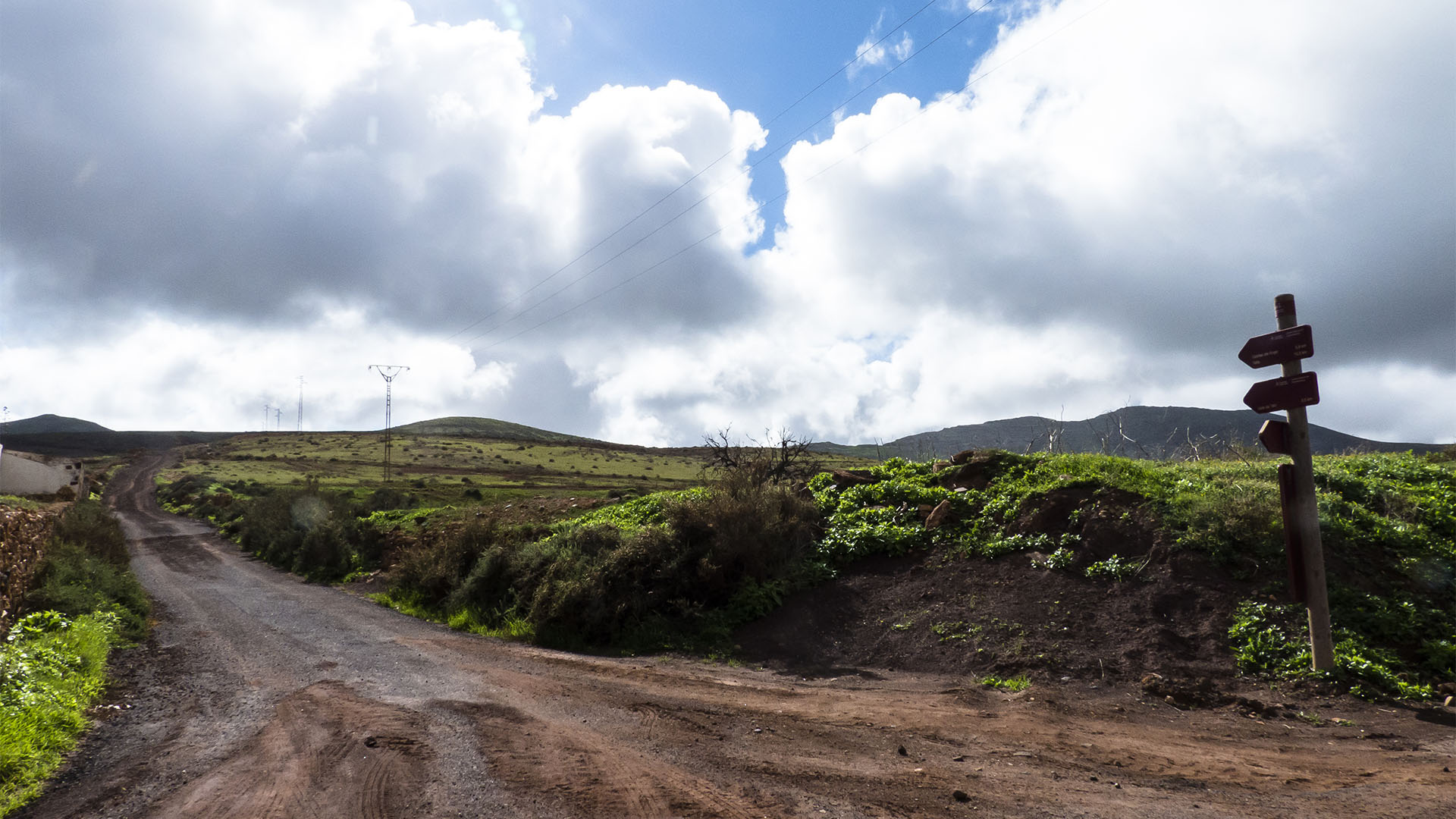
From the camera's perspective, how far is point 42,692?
7.93m

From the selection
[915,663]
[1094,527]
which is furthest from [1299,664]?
[915,663]

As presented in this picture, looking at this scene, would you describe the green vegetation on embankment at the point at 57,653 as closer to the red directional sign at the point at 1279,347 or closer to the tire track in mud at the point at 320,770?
the tire track in mud at the point at 320,770

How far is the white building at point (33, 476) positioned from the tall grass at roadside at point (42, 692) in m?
49.2

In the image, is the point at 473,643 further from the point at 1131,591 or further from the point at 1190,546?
the point at 1190,546

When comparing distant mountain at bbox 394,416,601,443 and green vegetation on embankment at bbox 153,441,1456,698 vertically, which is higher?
distant mountain at bbox 394,416,601,443

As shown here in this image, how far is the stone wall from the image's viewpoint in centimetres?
1185

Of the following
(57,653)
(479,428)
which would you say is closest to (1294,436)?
(57,653)

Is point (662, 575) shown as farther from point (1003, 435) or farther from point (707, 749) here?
point (1003, 435)

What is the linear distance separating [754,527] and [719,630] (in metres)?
2.06

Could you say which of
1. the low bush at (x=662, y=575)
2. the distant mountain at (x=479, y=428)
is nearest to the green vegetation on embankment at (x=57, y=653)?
the low bush at (x=662, y=575)

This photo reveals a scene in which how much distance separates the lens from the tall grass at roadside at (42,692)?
6031mm

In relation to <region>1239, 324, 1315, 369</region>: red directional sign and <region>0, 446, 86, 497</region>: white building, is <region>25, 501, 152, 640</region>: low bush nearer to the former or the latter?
<region>1239, 324, 1315, 369</region>: red directional sign

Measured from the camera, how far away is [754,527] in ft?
42.3

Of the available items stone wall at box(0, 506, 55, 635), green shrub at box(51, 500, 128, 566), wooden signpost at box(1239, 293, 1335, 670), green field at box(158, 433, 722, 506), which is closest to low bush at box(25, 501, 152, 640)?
green shrub at box(51, 500, 128, 566)
